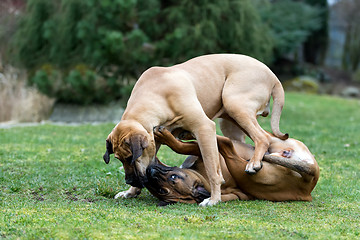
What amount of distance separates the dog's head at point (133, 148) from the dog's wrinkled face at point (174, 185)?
126 mm

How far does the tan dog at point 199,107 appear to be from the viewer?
4.51 meters

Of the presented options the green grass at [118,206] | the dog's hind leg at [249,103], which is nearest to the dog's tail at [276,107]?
the dog's hind leg at [249,103]

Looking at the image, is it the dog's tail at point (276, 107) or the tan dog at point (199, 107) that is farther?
the dog's tail at point (276, 107)

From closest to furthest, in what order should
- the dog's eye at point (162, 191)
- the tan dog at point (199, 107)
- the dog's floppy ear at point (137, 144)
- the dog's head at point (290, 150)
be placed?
1. the dog's floppy ear at point (137, 144)
2. the tan dog at point (199, 107)
3. the dog's eye at point (162, 191)
4. the dog's head at point (290, 150)

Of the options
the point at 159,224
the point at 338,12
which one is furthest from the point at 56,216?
the point at 338,12

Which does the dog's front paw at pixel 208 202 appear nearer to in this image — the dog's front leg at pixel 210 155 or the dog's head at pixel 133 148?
the dog's front leg at pixel 210 155

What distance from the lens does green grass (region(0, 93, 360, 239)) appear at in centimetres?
363

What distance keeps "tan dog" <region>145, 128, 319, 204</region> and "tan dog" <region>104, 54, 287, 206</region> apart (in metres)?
0.14

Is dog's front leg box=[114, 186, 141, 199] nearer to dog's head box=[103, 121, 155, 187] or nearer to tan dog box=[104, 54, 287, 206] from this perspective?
tan dog box=[104, 54, 287, 206]

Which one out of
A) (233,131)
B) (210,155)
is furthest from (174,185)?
(233,131)

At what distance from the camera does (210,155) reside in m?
4.71

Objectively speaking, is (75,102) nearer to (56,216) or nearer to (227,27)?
(227,27)

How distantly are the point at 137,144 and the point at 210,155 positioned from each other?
2.70 ft

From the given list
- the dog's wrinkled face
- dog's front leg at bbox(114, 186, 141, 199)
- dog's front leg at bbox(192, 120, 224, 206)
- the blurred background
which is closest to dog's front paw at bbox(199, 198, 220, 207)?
dog's front leg at bbox(192, 120, 224, 206)
